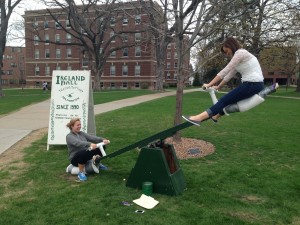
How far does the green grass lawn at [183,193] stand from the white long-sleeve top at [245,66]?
180cm

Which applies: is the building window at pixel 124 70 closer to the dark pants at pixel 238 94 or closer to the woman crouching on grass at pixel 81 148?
the woman crouching on grass at pixel 81 148

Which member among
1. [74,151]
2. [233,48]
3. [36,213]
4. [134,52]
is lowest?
[36,213]

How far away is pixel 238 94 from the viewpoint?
4.79m

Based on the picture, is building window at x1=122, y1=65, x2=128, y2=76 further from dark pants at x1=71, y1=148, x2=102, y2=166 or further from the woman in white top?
the woman in white top

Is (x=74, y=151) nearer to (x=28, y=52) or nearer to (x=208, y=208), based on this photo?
(x=208, y=208)

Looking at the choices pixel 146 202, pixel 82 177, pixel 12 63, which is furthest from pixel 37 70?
pixel 146 202

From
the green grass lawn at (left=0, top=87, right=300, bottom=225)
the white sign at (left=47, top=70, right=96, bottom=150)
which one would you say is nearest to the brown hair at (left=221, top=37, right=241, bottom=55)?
the green grass lawn at (left=0, top=87, right=300, bottom=225)

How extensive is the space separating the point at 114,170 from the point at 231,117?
8.75 metres

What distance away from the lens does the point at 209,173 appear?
609 centimetres

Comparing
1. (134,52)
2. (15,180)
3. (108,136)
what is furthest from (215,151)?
(134,52)

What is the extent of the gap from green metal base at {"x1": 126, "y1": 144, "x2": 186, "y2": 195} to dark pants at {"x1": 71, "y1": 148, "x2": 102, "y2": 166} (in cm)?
89

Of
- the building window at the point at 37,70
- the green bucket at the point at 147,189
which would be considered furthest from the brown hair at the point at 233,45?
the building window at the point at 37,70

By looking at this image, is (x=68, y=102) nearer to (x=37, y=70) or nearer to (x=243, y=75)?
(x=243, y=75)

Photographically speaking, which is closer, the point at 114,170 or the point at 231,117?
the point at 114,170
